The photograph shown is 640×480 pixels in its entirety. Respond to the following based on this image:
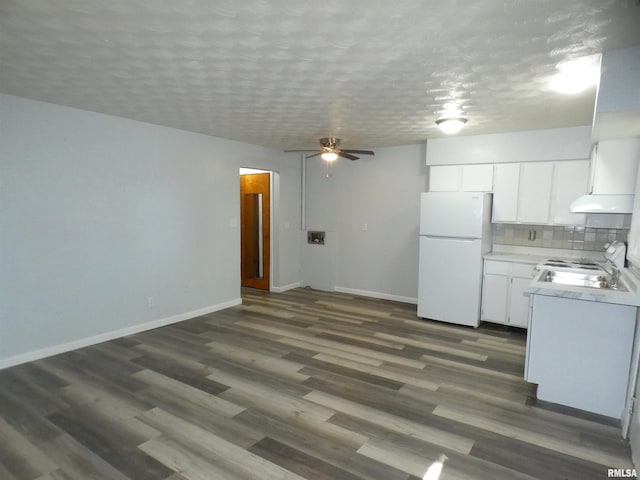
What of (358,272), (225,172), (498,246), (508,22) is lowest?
(358,272)

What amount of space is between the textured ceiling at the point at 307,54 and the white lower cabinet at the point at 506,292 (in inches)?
67.8

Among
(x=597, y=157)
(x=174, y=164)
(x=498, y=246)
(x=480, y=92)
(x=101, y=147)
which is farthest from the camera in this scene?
(x=498, y=246)

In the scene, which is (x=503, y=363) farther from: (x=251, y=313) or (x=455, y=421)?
(x=251, y=313)

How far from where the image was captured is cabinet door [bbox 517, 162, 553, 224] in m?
4.38

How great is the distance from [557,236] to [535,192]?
2.09ft

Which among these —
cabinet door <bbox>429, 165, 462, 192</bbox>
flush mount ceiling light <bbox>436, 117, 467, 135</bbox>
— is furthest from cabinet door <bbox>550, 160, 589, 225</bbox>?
flush mount ceiling light <bbox>436, 117, 467, 135</bbox>

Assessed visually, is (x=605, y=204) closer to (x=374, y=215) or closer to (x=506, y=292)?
(x=506, y=292)

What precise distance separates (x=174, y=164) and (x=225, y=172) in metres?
0.80

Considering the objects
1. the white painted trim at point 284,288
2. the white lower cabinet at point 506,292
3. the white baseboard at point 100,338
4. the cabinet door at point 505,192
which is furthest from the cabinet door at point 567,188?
the white baseboard at point 100,338

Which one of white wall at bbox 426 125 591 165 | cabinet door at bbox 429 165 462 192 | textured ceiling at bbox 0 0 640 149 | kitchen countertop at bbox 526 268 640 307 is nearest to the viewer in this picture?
textured ceiling at bbox 0 0 640 149

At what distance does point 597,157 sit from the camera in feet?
11.1

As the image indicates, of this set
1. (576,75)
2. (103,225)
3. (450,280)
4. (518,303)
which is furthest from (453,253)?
(103,225)

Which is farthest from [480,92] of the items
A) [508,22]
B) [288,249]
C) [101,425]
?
[288,249]

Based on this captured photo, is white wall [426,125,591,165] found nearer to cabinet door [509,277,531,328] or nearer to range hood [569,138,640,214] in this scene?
→ range hood [569,138,640,214]
